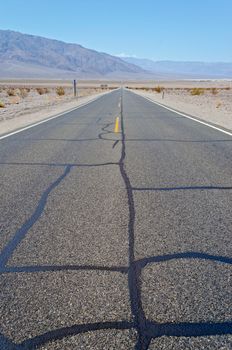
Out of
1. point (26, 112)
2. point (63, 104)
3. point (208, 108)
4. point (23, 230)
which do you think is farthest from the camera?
point (63, 104)

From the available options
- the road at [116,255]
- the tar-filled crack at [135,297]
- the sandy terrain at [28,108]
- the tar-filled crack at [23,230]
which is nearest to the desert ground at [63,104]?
the sandy terrain at [28,108]

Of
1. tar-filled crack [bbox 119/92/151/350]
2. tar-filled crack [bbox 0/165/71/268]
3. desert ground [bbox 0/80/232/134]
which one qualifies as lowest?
desert ground [bbox 0/80/232/134]

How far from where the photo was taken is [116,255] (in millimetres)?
3873

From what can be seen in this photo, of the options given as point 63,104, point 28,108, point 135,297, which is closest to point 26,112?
point 28,108

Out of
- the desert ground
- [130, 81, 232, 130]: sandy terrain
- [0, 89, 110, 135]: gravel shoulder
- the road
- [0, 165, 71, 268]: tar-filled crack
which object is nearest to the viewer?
the road

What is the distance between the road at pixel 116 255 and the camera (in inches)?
108

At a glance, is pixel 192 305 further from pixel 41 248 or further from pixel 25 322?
pixel 41 248

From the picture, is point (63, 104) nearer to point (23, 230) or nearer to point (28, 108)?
point (28, 108)

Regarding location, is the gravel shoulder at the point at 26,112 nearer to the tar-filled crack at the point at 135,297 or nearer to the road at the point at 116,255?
the road at the point at 116,255

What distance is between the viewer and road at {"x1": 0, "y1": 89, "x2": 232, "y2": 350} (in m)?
2.74

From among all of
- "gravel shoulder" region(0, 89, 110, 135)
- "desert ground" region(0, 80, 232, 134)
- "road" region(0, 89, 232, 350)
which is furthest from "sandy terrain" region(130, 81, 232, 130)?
"road" region(0, 89, 232, 350)

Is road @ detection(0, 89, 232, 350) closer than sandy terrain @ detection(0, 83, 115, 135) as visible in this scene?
Yes

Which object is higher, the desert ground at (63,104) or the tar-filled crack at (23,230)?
the tar-filled crack at (23,230)

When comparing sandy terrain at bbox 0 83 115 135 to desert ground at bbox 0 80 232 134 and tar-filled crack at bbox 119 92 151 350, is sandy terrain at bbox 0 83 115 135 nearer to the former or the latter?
desert ground at bbox 0 80 232 134
